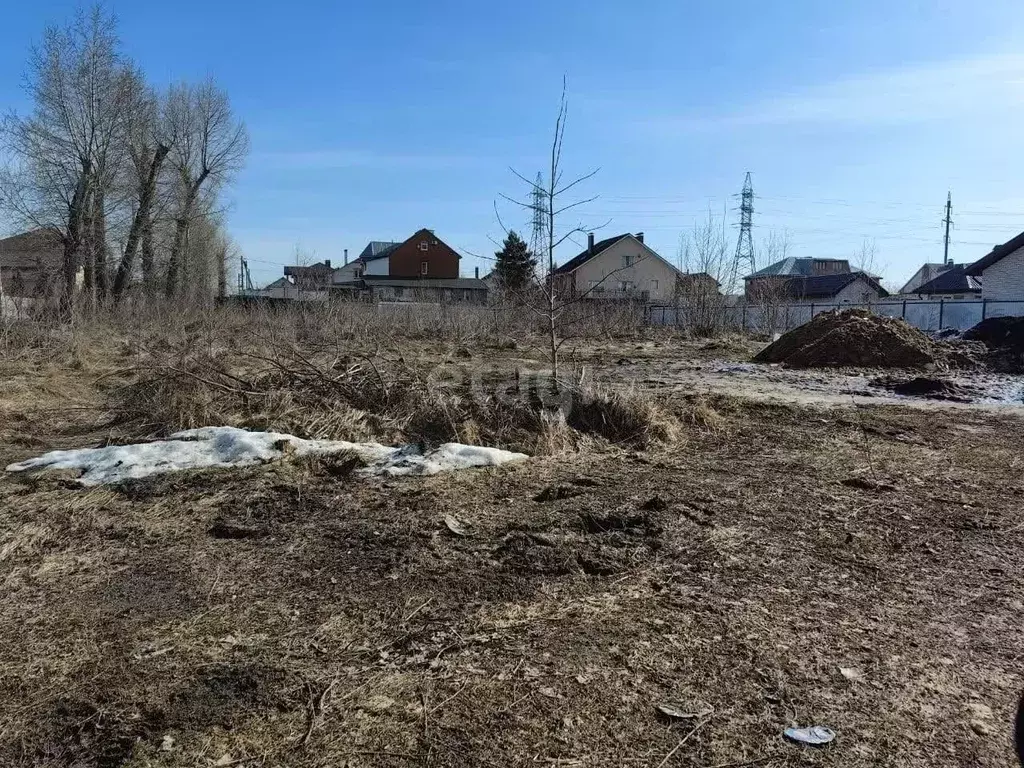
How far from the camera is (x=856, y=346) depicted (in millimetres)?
16453

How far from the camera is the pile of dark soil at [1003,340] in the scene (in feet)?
50.5

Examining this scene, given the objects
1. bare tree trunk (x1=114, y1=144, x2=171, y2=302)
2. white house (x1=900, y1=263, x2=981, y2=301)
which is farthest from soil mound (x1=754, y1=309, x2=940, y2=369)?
white house (x1=900, y1=263, x2=981, y2=301)

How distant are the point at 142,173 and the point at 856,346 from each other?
2790 centimetres

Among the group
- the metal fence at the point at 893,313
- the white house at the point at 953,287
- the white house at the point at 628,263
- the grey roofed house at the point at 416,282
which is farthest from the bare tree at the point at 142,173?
the white house at the point at 953,287

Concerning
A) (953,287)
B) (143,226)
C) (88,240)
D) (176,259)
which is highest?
(143,226)

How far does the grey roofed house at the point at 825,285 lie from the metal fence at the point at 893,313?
11829mm

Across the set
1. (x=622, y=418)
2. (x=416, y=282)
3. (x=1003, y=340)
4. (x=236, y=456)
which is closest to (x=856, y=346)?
(x=1003, y=340)

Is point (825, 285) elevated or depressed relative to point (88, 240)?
depressed

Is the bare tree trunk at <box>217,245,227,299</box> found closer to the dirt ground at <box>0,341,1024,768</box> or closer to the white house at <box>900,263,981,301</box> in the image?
the dirt ground at <box>0,341,1024,768</box>

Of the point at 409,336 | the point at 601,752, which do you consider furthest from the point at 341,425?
the point at 409,336

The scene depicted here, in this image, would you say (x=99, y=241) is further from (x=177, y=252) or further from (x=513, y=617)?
(x=513, y=617)

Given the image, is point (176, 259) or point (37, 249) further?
point (176, 259)

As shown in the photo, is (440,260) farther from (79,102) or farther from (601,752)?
(601,752)

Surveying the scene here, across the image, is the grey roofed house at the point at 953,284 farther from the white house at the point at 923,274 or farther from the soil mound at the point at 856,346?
the soil mound at the point at 856,346
